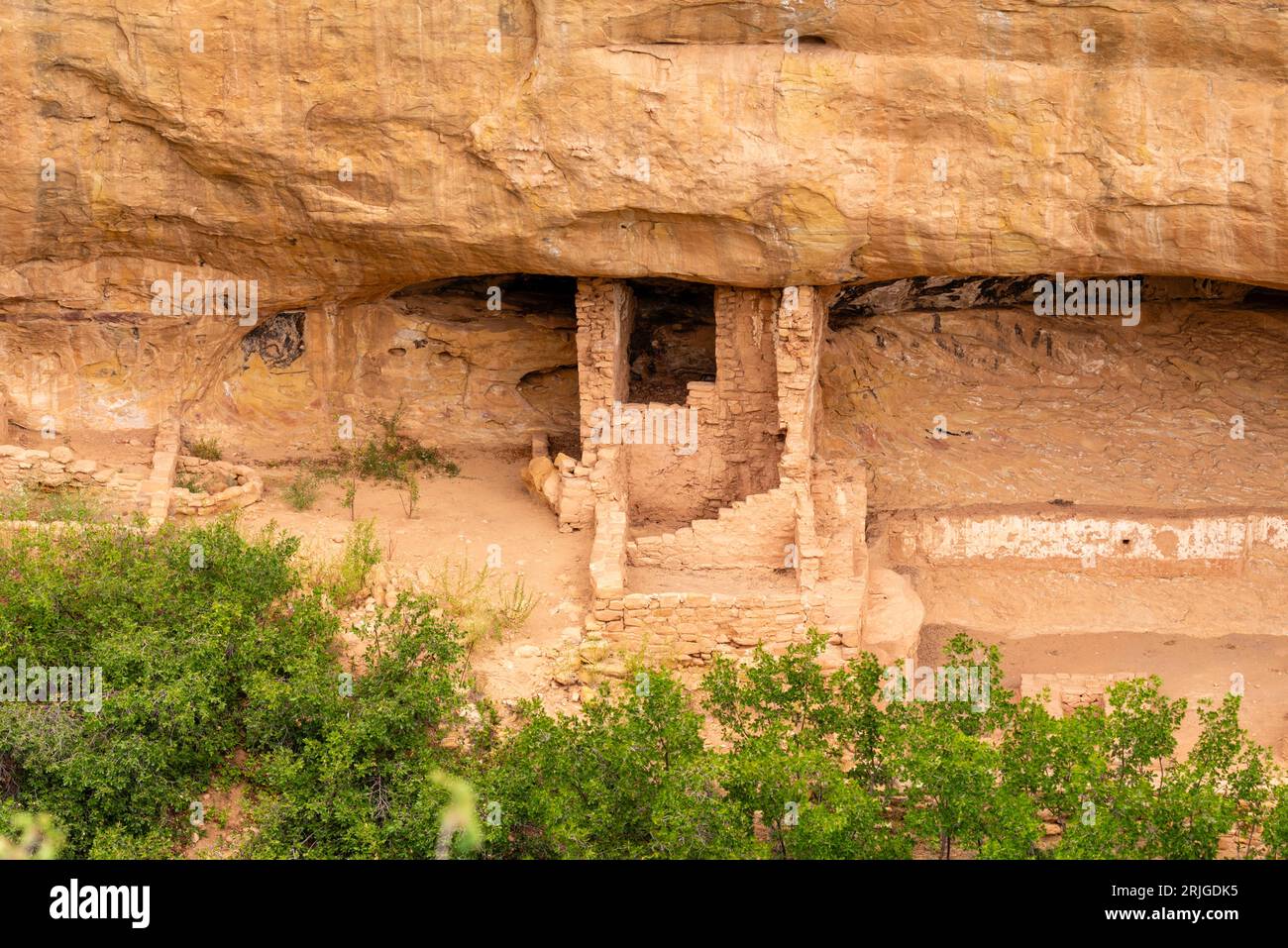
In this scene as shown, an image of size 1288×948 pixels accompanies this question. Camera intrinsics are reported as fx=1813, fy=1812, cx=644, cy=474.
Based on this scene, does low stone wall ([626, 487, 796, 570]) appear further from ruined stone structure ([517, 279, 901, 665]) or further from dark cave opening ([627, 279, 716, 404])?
dark cave opening ([627, 279, 716, 404])

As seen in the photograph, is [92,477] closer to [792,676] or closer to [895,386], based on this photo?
[792,676]

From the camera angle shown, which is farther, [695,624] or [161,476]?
[161,476]

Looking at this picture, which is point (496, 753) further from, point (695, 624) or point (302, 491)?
point (302, 491)

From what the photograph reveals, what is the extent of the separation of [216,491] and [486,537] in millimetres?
2301

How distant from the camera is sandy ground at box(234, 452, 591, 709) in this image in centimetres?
1298

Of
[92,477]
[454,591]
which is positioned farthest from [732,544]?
[92,477]

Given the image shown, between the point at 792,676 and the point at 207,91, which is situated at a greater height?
the point at 207,91

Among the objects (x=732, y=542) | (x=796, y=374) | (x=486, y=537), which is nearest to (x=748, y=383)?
(x=796, y=374)

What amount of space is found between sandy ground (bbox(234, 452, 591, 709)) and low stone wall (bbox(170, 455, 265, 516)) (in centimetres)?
14

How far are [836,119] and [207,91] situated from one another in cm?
467

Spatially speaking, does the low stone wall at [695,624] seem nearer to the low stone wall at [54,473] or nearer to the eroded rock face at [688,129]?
the eroded rock face at [688,129]

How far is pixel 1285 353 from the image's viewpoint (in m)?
16.9

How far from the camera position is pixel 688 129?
13.4 meters
